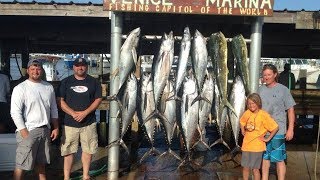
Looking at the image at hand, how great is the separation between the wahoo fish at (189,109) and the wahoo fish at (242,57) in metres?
0.64

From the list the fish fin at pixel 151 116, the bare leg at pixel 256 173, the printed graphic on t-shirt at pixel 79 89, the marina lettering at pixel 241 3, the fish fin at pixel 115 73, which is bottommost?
the bare leg at pixel 256 173

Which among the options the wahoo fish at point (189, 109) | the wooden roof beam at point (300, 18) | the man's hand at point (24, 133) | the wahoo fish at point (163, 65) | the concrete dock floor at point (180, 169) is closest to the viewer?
the man's hand at point (24, 133)

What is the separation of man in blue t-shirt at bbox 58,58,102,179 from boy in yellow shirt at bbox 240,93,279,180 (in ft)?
6.23

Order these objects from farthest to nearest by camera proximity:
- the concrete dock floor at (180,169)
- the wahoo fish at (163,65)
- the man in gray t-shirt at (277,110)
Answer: the concrete dock floor at (180,169)
the wahoo fish at (163,65)
the man in gray t-shirt at (277,110)

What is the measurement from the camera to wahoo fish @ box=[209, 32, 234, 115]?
5469mm

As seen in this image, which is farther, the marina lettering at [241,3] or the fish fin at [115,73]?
the fish fin at [115,73]

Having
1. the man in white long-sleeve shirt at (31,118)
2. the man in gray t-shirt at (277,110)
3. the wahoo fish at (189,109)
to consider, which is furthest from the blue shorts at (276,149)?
the man in white long-sleeve shirt at (31,118)

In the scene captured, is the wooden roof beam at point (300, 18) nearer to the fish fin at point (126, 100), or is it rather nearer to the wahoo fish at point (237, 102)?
the wahoo fish at point (237, 102)

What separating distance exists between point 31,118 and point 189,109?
1942mm

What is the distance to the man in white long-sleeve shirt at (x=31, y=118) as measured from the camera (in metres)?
4.87

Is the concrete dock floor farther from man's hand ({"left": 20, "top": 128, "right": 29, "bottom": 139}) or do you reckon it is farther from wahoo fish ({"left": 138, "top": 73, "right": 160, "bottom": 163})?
man's hand ({"left": 20, "top": 128, "right": 29, "bottom": 139})

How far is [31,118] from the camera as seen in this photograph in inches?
195

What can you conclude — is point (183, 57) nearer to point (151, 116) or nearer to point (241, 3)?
point (151, 116)

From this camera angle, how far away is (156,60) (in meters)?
5.39
